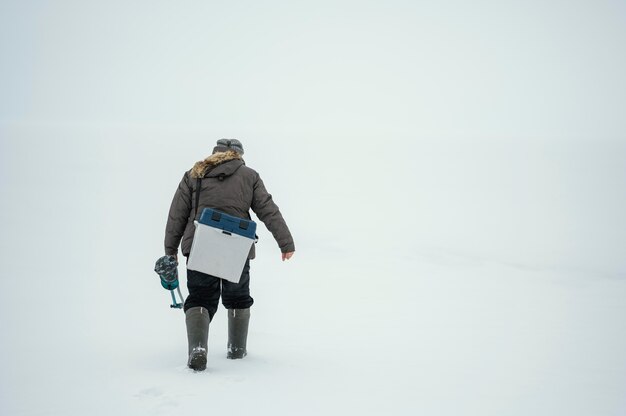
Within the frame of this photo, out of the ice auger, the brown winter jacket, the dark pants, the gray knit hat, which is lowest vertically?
the dark pants

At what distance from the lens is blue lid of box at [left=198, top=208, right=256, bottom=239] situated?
13.3 ft

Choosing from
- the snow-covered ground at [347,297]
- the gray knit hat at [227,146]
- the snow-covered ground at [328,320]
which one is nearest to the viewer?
the snow-covered ground at [328,320]

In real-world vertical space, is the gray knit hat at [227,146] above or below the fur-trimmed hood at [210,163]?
above

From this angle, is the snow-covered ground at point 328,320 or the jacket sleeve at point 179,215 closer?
the snow-covered ground at point 328,320

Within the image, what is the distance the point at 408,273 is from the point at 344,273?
1027 millimetres

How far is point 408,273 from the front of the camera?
9.60 meters

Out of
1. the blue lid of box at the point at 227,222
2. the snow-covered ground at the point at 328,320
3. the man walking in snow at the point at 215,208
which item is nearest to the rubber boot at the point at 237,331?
the man walking in snow at the point at 215,208

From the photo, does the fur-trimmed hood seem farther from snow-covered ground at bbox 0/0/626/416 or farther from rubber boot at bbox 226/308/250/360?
snow-covered ground at bbox 0/0/626/416

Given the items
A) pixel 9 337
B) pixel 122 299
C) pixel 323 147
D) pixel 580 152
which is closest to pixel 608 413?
pixel 9 337

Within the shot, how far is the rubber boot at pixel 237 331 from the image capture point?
4.46 metres

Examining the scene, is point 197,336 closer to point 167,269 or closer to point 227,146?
point 167,269

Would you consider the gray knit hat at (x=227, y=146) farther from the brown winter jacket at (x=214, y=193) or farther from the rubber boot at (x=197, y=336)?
the rubber boot at (x=197, y=336)

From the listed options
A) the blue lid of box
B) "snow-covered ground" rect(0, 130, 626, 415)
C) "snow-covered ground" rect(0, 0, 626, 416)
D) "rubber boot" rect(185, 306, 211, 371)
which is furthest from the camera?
the blue lid of box

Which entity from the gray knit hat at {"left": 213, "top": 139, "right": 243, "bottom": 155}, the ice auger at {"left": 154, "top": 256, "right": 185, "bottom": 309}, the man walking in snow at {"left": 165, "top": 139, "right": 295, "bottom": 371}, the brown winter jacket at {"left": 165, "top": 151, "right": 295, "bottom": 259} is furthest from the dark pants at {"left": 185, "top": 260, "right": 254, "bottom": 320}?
the gray knit hat at {"left": 213, "top": 139, "right": 243, "bottom": 155}
